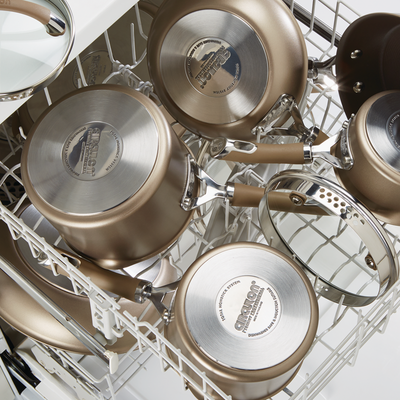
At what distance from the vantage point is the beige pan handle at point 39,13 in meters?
0.34

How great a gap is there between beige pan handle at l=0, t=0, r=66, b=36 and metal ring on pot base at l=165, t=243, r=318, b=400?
10.9 inches

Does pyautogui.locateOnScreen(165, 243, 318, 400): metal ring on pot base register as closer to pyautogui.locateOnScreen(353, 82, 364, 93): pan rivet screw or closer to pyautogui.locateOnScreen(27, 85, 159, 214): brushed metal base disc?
pyautogui.locateOnScreen(27, 85, 159, 214): brushed metal base disc

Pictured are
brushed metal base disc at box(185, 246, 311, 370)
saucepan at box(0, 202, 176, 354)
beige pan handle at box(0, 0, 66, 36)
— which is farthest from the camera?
saucepan at box(0, 202, 176, 354)

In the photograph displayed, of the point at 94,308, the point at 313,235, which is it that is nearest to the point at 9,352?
the point at 94,308

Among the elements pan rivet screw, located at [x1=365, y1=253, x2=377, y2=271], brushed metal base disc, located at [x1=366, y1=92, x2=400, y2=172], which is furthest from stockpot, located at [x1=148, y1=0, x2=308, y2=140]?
pan rivet screw, located at [x1=365, y1=253, x2=377, y2=271]

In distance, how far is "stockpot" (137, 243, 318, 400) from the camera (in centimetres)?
44

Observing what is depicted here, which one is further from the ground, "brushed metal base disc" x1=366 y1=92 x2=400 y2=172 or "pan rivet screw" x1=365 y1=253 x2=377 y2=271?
"brushed metal base disc" x1=366 y1=92 x2=400 y2=172

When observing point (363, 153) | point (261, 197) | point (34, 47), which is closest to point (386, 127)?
point (363, 153)

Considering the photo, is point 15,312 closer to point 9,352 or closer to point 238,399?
point 9,352

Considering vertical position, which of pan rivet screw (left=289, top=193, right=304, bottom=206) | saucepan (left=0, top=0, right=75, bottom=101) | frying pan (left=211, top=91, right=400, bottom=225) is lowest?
pan rivet screw (left=289, top=193, right=304, bottom=206)

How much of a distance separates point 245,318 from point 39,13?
34cm

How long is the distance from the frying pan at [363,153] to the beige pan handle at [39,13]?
22 centimetres

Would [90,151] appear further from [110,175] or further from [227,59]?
[227,59]

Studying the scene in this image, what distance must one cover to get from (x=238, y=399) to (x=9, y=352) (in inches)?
13.9
